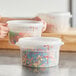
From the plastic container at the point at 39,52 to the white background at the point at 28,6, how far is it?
4.02 feet

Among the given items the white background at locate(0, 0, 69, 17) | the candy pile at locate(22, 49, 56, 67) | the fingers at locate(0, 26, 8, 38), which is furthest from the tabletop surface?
the white background at locate(0, 0, 69, 17)

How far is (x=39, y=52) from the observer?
2.97 ft

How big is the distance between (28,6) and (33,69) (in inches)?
51.1

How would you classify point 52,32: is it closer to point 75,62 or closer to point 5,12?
point 75,62

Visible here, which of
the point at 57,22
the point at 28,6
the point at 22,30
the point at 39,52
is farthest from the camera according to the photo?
the point at 28,6

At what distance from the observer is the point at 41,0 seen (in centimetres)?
212

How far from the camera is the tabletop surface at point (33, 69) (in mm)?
855

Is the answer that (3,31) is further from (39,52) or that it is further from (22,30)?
(39,52)

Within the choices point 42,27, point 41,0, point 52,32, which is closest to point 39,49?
point 42,27

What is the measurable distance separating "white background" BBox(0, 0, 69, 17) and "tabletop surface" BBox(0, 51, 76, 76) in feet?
3.55

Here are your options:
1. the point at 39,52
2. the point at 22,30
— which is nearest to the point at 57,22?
the point at 22,30

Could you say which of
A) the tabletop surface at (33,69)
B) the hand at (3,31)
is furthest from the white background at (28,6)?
the tabletop surface at (33,69)

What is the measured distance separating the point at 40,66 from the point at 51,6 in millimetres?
1278

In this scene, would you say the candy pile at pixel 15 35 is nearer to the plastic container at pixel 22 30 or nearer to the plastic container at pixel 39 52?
the plastic container at pixel 22 30
